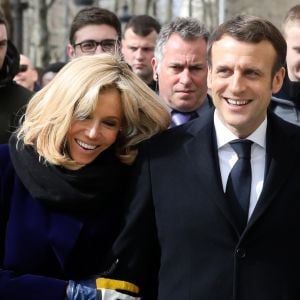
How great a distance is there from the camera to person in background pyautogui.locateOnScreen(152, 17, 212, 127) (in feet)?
16.1

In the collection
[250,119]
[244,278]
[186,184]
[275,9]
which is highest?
[250,119]

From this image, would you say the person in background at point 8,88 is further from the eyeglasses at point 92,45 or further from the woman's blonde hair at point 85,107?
the woman's blonde hair at point 85,107

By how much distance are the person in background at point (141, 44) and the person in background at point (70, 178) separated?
3023 mm

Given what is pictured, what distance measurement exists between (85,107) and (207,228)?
29.5 inches

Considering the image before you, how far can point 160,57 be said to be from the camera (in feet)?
16.8

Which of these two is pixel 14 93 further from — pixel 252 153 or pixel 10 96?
pixel 252 153

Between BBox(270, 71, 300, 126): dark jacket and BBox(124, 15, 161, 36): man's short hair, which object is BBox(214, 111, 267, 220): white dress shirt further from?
BBox(124, 15, 161, 36): man's short hair

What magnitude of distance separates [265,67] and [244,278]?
900 millimetres

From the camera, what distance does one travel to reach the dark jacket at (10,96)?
4848mm

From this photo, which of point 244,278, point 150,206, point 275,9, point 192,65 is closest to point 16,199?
point 150,206

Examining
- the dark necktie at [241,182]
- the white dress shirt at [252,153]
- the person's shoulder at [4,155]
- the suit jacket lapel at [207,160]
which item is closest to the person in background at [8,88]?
the person's shoulder at [4,155]

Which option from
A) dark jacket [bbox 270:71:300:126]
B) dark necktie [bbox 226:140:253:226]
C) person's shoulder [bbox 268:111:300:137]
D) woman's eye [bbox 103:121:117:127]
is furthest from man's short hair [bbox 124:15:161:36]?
dark necktie [bbox 226:140:253:226]

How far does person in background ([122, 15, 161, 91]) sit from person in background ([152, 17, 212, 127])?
5.24 feet

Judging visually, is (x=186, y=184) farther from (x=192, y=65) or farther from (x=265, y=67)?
(x=192, y=65)
